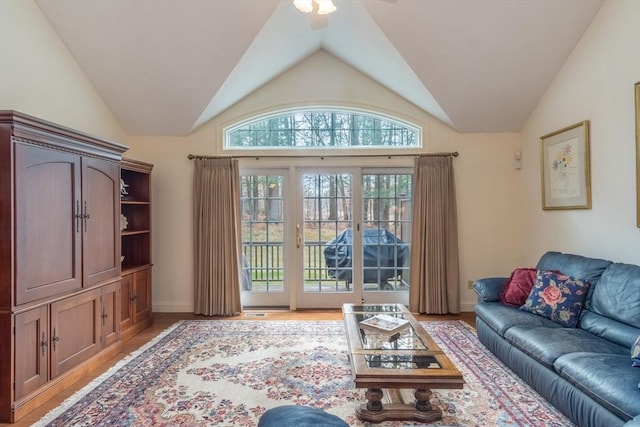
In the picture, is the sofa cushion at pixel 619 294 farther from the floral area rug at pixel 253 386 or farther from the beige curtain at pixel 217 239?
the beige curtain at pixel 217 239

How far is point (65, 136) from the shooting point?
2.70 meters

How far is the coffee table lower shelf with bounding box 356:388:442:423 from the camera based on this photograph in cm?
220

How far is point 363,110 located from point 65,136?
338cm

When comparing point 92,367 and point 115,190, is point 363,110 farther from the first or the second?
point 92,367

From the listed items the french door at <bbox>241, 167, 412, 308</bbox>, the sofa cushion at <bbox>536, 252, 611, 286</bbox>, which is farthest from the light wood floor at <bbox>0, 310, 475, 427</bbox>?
the sofa cushion at <bbox>536, 252, 611, 286</bbox>

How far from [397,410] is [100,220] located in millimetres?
2935

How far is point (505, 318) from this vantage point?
9.91 feet

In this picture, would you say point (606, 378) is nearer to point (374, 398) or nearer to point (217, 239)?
point (374, 398)

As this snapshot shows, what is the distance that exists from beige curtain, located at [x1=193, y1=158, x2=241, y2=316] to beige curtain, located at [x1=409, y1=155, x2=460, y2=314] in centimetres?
235

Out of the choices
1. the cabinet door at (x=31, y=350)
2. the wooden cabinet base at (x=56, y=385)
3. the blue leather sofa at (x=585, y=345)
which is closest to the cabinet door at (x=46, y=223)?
the cabinet door at (x=31, y=350)

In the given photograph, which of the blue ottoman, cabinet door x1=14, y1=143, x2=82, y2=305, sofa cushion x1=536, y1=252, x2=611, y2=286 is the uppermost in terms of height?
cabinet door x1=14, y1=143, x2=82, y2=305

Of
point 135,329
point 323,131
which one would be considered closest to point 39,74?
point 135,329

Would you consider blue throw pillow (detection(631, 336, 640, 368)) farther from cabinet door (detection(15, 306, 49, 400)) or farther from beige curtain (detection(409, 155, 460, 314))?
cabinet door (detection(15, 306, 49, 400))

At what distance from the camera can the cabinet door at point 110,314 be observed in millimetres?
3256
